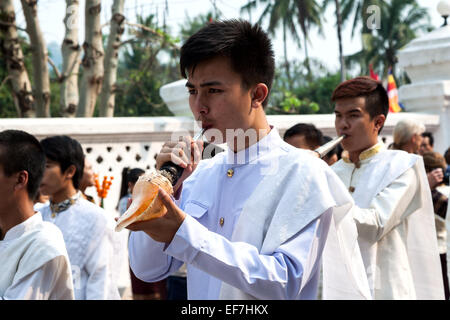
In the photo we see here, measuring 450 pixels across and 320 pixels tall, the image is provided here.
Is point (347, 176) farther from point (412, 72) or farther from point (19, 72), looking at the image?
point (19, 72)

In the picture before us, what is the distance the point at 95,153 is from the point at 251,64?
17.3 feet

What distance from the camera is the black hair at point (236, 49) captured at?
2268 mm

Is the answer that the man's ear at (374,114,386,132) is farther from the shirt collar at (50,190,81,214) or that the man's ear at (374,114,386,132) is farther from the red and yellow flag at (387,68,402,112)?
the red and yellow flag at (387,68,402,112)

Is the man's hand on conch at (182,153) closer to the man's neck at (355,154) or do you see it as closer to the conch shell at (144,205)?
the conch shell at (144,205)

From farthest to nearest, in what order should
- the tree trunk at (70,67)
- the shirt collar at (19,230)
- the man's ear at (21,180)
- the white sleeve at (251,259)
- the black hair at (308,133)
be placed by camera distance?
1. the tree trunk at (70,67)
2. the black hair at (308,133)
3. the man's ear at (21,180)
4. the shirt collar at (19,230)
5. the white sleeve at (251,259)

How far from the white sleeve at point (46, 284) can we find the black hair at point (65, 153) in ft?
5.32

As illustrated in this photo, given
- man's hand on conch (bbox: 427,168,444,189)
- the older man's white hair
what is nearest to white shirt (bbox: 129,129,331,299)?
man's hand on conch (bbox: 427,168,444,189)

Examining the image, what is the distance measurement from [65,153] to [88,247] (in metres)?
0.58

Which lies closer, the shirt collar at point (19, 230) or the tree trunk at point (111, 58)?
the shirt collar at point (19, 230)

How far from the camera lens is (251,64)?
2.33 m

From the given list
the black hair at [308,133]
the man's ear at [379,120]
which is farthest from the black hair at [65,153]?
the man's ear at [379,120]
